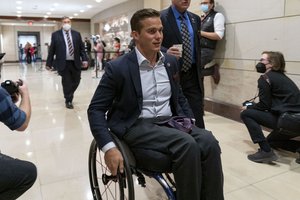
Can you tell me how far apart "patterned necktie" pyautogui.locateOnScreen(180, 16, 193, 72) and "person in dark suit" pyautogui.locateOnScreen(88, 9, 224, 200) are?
521mm

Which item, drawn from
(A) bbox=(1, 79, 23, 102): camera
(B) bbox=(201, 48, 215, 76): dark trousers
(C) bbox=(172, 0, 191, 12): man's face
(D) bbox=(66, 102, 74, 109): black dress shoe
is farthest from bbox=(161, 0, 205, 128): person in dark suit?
(D) bbox=(66, 102, 74, 109): black dress shoe

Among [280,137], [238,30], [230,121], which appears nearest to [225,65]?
[238,30]

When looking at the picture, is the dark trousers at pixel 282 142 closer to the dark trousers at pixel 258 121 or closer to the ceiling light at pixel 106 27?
the dark trousers at pixel 258 121

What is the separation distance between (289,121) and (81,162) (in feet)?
5.78

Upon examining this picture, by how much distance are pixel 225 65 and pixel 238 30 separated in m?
0.53

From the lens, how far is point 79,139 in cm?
308

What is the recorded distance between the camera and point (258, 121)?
255 cm

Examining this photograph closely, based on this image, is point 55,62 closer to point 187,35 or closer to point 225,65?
point 225,65

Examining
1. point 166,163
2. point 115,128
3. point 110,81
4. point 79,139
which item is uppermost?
point 110,81

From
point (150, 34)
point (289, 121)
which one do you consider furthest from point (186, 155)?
point (289, 121)

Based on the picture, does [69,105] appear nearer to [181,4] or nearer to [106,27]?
[181,4]

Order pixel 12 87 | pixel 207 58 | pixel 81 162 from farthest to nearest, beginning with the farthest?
pixel 207 58 → pixel 81 162 → pixel 12 87

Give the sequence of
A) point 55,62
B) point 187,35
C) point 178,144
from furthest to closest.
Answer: point 55,62 < point 187,35 < point 178,144

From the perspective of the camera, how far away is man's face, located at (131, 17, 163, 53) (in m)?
1.49
